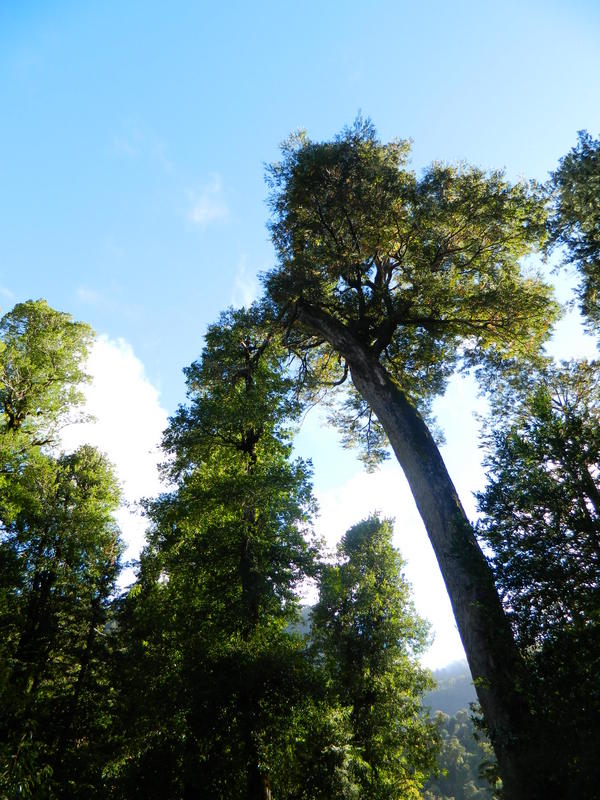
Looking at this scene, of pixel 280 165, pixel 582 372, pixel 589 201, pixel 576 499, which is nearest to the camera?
pixel 576 499

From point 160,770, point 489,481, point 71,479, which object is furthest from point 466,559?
point 71,479

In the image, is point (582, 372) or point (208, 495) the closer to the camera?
point (208, 495)

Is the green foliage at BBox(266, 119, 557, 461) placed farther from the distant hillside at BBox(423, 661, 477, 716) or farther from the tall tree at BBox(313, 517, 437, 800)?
the distant hillside at BBox(423, 661, 477, 716)

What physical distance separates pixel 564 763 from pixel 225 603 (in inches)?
321

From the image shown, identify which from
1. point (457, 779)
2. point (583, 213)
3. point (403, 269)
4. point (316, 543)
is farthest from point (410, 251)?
point (457, 779)

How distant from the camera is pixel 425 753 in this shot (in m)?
14.8

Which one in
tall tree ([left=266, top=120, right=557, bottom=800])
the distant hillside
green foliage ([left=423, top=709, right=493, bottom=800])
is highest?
tall tree ([left=266, top=120, right=557, bottom=800])

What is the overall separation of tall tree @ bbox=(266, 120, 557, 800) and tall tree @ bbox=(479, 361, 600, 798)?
3.05 m

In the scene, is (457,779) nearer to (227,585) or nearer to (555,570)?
(227,585)

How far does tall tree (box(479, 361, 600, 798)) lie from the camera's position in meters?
4.84

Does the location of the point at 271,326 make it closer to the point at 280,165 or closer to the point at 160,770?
the point at 280,165

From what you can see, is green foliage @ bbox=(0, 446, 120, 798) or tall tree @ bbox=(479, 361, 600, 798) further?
green foliage @ bbox=(0, 446, 120, 798)

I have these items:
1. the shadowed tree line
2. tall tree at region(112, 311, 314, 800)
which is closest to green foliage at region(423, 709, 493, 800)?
the shadowed tree line

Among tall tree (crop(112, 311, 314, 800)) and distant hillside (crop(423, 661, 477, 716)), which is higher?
tall tree (crop(112, 311, 314, 800))
